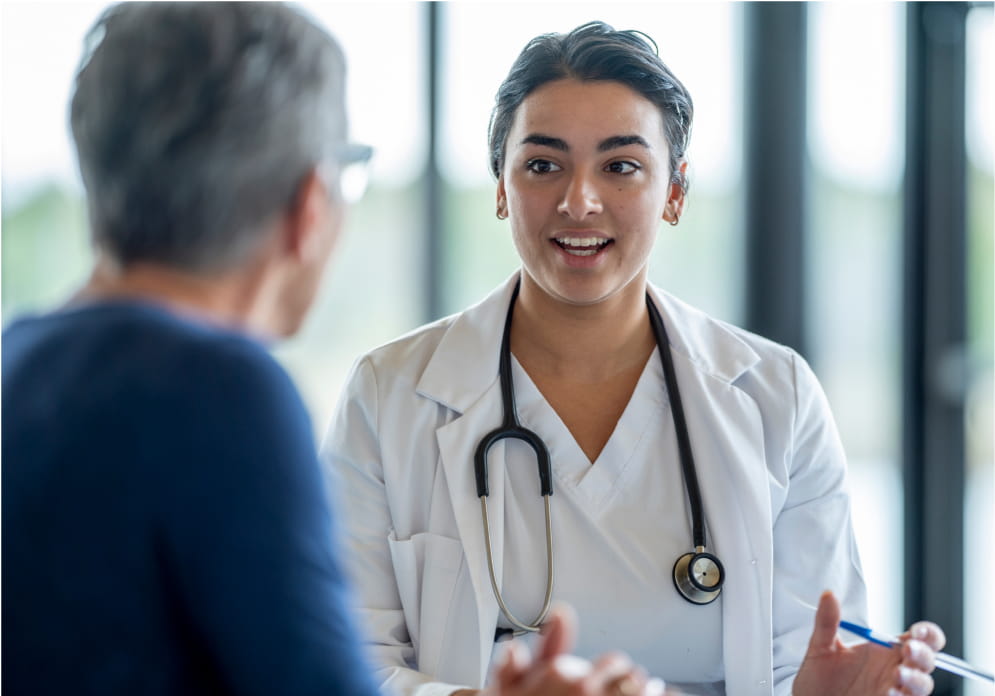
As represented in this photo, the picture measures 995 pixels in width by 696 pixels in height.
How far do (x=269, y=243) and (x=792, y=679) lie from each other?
109cm

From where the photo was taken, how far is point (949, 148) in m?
2.75

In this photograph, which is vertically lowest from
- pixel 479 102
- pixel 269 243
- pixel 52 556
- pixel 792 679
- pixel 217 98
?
pixel 792 679

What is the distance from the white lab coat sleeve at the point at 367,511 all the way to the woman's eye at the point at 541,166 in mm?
411

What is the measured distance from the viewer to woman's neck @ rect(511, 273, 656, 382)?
5.32 ft

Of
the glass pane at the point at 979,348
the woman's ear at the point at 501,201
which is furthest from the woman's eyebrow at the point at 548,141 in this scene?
the glass pane at the point at 979,348

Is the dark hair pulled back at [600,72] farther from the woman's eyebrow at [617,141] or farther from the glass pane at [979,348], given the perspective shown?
the glass pane at [979,348]

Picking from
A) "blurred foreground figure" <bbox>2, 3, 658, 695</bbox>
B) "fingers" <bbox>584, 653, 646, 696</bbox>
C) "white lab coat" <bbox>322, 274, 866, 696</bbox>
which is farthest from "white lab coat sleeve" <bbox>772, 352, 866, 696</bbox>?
"blurred foreground figure" <bbox>2, 3, 658, 695</bbox>

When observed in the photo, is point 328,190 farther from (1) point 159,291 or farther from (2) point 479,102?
(2) point 479,102

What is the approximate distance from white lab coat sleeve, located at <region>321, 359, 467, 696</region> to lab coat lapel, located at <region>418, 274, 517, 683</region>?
10 centimetres

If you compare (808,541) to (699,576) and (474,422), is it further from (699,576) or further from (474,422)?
(474,422)

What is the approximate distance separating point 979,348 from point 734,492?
1.52 m

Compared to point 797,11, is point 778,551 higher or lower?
lower

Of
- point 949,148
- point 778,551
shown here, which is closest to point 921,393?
point 949,148

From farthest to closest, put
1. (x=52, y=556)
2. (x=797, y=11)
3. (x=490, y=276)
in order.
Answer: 1. (x=490, y=276)
2. (x=797, y=11)
3. (x=52, y=556)
